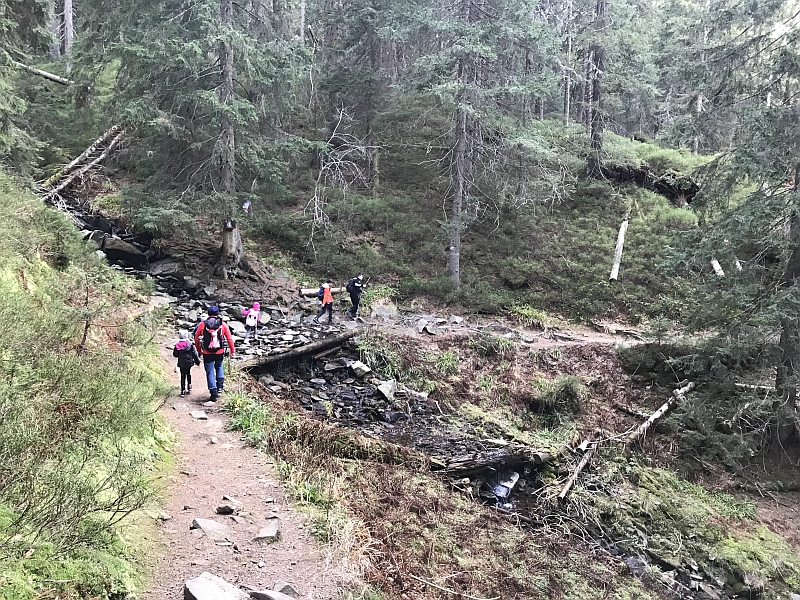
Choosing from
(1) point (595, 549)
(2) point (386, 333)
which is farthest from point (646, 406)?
(2) point (386, 333)

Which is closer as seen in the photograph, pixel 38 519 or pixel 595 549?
pixel 38 519

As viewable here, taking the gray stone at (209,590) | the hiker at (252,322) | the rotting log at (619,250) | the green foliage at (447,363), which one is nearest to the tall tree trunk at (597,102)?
the rotting log at (619,250)

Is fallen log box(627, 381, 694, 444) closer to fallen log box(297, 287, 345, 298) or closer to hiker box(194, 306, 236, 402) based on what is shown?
hiker box(194, 306, 236, 402)

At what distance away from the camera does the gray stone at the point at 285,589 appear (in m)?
4.44

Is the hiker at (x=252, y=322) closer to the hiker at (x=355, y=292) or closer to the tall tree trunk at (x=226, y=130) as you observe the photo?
the hiker at (x=355, y=292)

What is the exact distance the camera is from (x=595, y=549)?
332 inches

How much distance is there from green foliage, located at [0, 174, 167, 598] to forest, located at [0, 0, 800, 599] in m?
0.05

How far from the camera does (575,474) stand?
1000 centimetres

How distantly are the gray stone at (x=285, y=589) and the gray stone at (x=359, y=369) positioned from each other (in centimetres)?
835

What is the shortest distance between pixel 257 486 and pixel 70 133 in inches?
848

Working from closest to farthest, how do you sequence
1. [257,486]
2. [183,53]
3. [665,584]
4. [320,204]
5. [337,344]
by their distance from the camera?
1. [257,486]
2. [665,584]
3. [337,344]
4. [183,53]
5. [320,204]

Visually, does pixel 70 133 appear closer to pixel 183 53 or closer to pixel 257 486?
pixel 183 53

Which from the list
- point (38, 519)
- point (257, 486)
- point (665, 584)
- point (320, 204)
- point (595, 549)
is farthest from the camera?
point (320, 204)

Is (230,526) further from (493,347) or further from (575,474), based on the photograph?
(493,347)
